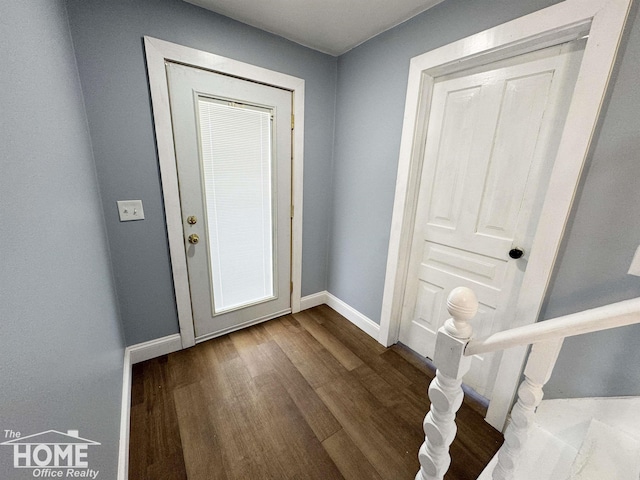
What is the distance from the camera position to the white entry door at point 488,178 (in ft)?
3.86

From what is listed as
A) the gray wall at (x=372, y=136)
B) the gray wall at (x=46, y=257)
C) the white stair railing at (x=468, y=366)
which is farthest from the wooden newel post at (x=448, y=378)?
the gray wall at (x=372, y=136)

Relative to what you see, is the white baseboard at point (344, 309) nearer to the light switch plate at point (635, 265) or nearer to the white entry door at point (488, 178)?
the white entry door at point (488, 178)

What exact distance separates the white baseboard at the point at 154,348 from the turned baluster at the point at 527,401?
6.57 feet

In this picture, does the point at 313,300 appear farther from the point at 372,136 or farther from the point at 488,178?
the point at 488,178

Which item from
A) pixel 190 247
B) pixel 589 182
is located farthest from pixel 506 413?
pixel 190 247

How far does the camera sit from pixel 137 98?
1445 millimetres

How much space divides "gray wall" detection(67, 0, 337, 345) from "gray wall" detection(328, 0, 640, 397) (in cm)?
56

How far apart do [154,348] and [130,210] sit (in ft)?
3.33

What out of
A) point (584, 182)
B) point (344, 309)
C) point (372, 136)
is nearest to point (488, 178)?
point (584, 182)

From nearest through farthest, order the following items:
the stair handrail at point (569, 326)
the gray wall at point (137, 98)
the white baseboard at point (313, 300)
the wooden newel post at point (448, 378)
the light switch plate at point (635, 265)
Answer: 1. the stair handrail at point (569, 326)
2. the wooden newel post at point (448, 378)
3. the light switch plate at point (635, 265)
4. the gray wall at point (137, 98)
5. the white baseboard at point (313, 300)

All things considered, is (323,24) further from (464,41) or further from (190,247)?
(190,247)

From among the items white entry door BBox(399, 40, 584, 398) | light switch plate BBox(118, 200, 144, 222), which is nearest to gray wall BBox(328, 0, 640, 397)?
white entry door BBox(399, 40, 584, 398)

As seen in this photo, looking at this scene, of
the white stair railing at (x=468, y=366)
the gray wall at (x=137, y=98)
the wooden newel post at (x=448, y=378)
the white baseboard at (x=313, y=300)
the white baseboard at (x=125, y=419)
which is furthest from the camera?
the white baseboard at (x=313, y=300)

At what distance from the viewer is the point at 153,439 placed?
1.26 meters
